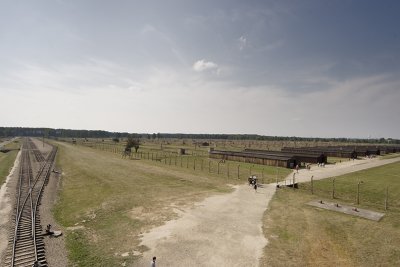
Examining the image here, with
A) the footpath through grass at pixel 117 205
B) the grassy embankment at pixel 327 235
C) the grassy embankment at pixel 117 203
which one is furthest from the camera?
the grassy embankment at pixel 117 203

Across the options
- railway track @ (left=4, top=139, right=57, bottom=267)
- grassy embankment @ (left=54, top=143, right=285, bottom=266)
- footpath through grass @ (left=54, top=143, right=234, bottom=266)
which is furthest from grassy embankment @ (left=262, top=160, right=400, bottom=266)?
railway track @ (left=4, top=139, right=57, bottom=267)

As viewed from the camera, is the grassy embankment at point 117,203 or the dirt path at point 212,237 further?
the grassy embankment at point 117,203

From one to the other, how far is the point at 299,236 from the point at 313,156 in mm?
55543

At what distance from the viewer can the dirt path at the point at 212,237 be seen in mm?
19031

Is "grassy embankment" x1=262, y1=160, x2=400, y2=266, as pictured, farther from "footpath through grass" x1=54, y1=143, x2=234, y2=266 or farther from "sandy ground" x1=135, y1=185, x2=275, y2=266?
"footpath through grass" x1=54, y1=143, x2=234, y2=266

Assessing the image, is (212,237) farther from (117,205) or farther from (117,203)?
(117,203)

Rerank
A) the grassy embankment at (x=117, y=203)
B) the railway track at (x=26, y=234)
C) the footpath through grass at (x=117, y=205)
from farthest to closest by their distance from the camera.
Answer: the grassy embankment at (x=117, y=203)
the footpath through grass at (x=117, y=205)
the railway track at (x=26, y=234)

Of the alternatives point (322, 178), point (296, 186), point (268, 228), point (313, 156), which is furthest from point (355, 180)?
point (268, 228)

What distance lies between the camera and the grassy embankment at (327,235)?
1894 cm

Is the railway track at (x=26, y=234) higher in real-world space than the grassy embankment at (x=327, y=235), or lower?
lower

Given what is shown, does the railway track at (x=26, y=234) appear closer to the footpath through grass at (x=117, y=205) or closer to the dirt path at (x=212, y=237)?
the footpath through grass at (x=117, y=205)

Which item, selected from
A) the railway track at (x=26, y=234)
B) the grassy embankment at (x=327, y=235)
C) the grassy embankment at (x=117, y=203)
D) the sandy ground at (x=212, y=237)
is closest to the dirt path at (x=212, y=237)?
the sandy ground at (x=212, y=237)

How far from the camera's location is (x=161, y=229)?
2455 centimetres

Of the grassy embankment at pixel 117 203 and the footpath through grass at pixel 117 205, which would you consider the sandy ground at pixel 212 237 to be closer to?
the footpath through grass at pixel 117 205
